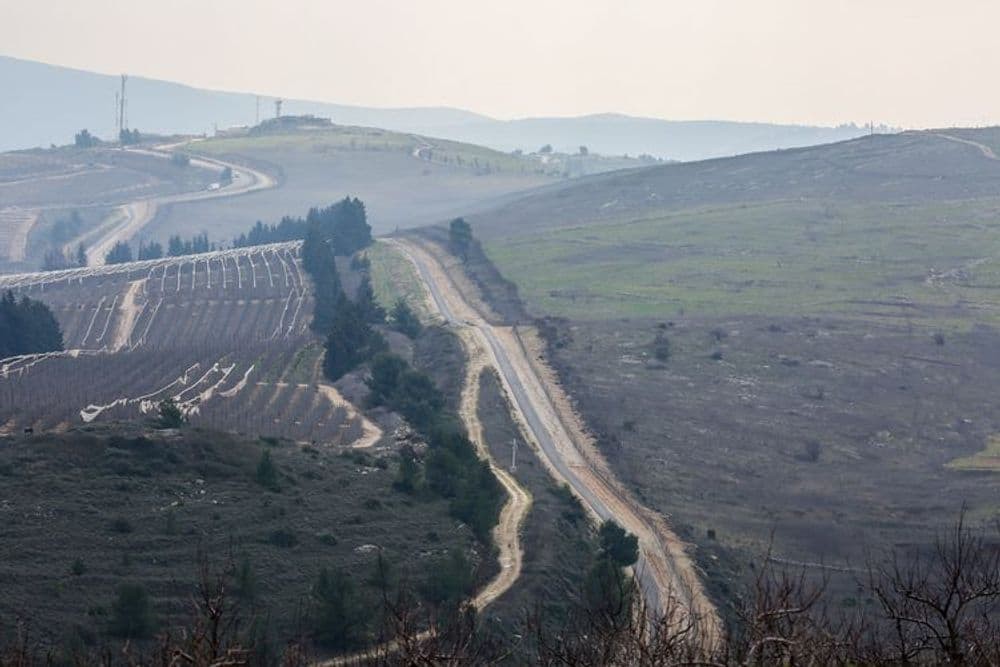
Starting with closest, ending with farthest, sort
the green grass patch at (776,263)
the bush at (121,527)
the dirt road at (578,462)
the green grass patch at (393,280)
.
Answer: the bush at (121,527), the dirt road at (578,462), the green grass patch at (776,263), the green grass patch at (393,280)

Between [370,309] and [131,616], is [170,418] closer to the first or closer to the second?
[131,616]

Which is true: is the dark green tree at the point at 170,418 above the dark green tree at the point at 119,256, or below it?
above

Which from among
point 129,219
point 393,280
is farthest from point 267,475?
point 129,219

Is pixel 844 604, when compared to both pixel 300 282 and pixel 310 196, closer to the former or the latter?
pixel 300 282

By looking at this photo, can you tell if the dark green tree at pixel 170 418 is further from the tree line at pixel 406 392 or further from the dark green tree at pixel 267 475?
the tree line at pixel 406 392

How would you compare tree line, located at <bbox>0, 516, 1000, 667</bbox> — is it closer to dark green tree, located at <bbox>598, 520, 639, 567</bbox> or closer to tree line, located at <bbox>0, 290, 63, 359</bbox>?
dark green tree, located at <bbox>598, 520, 639, 567</bbox>

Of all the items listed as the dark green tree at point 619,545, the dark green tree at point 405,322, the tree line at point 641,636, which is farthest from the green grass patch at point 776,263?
the tree line at point 641,636
